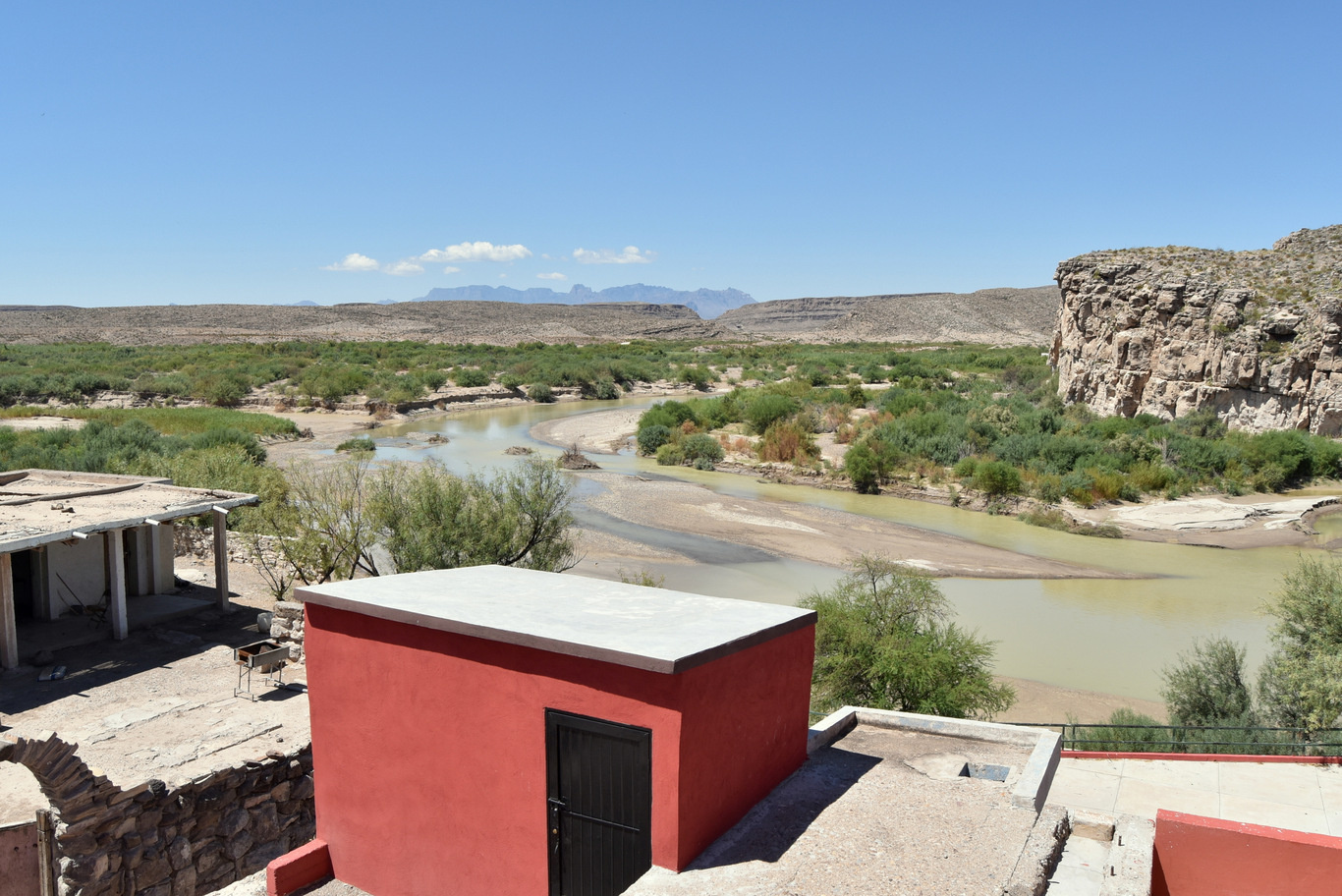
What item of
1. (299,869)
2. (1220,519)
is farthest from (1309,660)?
(1220,519)

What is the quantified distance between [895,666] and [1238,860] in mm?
6040

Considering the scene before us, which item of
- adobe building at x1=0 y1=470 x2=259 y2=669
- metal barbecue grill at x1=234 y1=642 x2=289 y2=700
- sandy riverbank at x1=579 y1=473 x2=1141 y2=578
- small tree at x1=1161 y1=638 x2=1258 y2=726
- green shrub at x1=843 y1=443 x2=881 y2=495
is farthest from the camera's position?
green shrub at x1=843 y1=443 x2=881 y2=495

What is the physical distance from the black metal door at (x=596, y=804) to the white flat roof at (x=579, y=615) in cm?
47

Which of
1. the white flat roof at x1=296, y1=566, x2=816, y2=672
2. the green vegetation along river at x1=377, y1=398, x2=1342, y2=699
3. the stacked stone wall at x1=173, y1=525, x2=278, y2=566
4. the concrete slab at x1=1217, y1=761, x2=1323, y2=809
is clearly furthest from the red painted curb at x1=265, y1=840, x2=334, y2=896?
the stacked stone wall at x1=173, y1=525, x2=278, y2=566

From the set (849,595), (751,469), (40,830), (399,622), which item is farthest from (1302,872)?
(751,469)

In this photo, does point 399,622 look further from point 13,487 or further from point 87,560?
point 13,487

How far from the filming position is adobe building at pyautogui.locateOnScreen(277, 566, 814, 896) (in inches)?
202

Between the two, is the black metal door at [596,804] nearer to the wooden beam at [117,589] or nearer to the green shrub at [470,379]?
the wooden beam at [117,589]

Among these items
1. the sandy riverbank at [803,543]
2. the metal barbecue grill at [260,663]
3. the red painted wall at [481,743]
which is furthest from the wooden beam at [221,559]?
the red painted wall at [481,743]

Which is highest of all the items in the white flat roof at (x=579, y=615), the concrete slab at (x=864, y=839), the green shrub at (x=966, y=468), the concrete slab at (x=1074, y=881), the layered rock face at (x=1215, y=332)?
the layered rock face at (x=1215, y=332)

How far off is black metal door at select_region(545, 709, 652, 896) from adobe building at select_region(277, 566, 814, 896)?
0.04 feet

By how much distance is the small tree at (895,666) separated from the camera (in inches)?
Answer: 476

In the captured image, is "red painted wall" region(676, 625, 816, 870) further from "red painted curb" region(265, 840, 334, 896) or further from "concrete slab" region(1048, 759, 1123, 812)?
"concrete slab" region(1048, 759, 1123, 812)

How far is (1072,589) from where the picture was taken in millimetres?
21375
